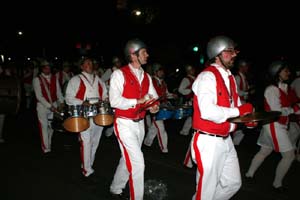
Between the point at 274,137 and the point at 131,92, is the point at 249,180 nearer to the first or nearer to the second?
the point at 274,137

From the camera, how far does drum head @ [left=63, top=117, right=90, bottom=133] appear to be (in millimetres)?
5738

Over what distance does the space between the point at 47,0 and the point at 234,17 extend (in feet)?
66.0

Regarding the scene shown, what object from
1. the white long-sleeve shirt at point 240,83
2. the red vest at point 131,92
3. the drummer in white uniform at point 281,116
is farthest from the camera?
the white long-sleeve shirt at point 240,83

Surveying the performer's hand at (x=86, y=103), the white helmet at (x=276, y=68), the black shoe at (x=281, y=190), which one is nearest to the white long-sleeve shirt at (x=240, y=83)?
the white helmet at (x=276, y=68)

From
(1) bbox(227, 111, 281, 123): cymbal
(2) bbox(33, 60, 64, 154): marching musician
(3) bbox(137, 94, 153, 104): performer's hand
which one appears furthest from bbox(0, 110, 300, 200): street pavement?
(1) bbox(227, 111, 281, 123): cymbal

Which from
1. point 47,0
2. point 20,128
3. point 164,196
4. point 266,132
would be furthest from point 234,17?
point 47,0

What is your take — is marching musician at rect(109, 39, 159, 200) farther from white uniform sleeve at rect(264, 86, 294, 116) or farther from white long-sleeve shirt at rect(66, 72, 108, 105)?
white uniform sleeve at rect(264, 86, 294, 116)

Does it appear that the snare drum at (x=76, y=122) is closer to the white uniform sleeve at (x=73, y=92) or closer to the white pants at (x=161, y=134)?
the white uniform sleeve at (x=73, y=92)

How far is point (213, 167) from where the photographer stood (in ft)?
12.8

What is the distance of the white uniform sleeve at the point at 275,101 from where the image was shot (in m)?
5.68

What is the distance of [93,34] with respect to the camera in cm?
3209

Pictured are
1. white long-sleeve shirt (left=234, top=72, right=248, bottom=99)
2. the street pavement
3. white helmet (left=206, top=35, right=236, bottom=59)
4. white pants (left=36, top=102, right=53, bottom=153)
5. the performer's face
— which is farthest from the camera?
white long-sleeve shirt (left=234, top=72, right=248, bottom=99)

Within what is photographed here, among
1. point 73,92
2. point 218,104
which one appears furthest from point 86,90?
point 218,104

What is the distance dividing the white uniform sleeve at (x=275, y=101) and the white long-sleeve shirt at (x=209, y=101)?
1993 millimetres
